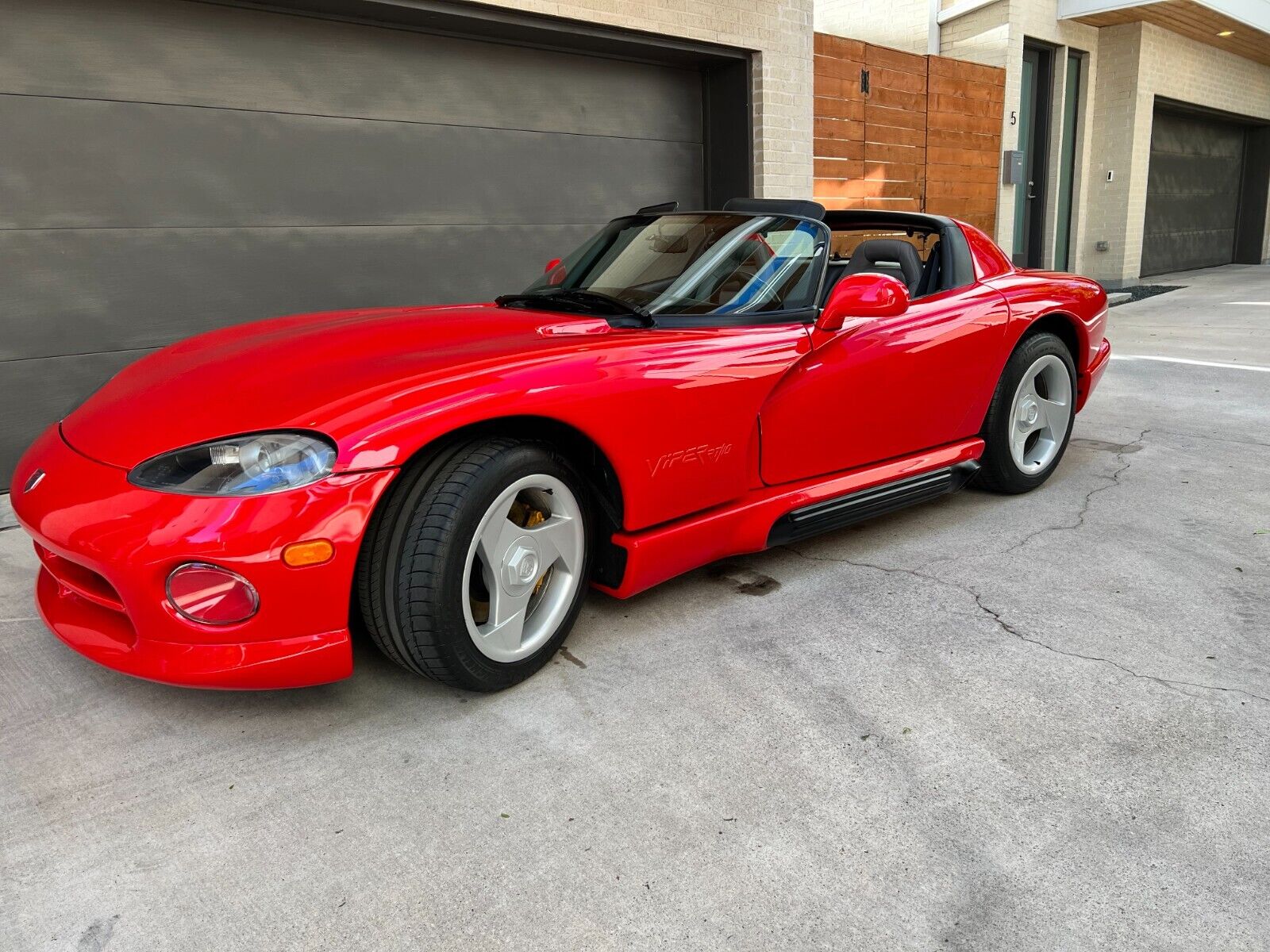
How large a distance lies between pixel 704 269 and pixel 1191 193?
16403 millimetres

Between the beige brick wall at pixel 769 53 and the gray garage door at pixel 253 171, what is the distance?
0.48 m

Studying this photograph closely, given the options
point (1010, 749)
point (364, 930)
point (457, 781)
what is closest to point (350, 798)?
point (457, 781)

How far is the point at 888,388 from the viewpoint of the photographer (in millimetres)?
3410

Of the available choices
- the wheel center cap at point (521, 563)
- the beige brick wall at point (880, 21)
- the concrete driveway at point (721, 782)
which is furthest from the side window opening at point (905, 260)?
the beige brick wall at point (880, 21)

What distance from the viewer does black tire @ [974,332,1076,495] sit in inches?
157

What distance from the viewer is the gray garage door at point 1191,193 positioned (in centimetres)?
1493

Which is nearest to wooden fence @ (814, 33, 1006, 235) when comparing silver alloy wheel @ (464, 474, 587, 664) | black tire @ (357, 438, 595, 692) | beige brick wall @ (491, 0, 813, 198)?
beige brick wall @ (491, 0, 813, 198)

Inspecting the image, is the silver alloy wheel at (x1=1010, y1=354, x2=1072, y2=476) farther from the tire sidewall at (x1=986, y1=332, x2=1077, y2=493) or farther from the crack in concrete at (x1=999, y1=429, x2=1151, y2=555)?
the crack in concrete at (x1=999, y1=429, x2=1151, y2=555)

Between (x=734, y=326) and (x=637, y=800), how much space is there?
1554 millimetres

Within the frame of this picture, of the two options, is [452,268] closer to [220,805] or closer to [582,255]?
[582,255]

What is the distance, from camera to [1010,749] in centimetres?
229

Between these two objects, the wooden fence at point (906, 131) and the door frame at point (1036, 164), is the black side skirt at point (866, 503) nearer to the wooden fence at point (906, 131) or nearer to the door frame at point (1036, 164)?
the wooden fence at point (906, 131)

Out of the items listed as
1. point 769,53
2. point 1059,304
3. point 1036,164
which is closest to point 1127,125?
point 1036,164

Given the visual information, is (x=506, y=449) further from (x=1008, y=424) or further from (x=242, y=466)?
(x=1008, y=424)
